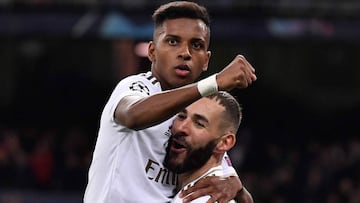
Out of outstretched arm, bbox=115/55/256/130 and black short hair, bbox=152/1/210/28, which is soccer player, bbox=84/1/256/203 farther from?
outstretched arm, bbox=115/55/256/130

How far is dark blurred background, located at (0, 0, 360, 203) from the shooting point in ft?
52.5

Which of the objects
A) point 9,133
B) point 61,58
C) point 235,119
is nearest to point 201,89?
point 235,119

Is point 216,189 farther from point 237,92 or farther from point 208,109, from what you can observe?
point 237,92

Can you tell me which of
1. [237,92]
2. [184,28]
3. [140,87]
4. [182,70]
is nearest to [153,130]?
[140,87]

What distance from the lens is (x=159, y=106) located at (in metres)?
5.66

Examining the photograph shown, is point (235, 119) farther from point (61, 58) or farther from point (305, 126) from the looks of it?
point (61, 58)

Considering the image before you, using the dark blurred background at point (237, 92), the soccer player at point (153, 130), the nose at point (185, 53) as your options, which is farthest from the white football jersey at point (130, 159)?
the dark blurred background at point (237, 92)

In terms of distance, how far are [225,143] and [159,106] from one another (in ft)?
2.97

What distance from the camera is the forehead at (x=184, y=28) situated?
626 centimetres

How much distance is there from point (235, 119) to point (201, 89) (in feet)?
3.04

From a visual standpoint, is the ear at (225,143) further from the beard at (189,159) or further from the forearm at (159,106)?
the forearm at (159,106)

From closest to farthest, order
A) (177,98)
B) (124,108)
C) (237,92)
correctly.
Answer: (177,98)
(124,108)
(237,92)

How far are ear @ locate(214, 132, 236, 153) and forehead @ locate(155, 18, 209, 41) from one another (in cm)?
57

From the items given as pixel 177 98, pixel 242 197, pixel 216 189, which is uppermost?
pixel 177 98
